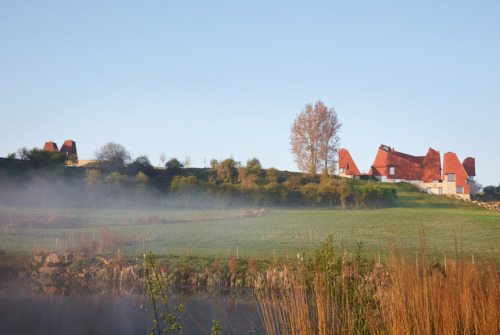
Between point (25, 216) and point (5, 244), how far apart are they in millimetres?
10431

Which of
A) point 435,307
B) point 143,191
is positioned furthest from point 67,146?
point 435,307

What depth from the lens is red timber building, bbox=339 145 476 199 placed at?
189 ft

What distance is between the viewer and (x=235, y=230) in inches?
1161

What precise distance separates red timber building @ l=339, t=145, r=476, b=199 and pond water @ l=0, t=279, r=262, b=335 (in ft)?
168

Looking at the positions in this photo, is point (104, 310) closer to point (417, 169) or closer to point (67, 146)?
point (417, 169)

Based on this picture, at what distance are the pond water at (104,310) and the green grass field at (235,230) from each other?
412 centimetres

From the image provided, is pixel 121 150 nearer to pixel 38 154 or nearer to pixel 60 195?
pixel 38 154

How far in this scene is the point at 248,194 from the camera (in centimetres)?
4634

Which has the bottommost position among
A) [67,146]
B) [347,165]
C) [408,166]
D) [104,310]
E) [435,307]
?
[104,310]

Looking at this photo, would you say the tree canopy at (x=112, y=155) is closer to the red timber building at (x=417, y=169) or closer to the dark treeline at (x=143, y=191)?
the dark treeline at (x=143, y=191)

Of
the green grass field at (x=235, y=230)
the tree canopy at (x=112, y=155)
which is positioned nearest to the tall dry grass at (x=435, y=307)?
the green grass field at (x=235, y=230)

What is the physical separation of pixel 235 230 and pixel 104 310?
1623 centimetres

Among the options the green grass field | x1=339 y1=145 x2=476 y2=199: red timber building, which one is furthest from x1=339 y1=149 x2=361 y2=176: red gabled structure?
the green grass field

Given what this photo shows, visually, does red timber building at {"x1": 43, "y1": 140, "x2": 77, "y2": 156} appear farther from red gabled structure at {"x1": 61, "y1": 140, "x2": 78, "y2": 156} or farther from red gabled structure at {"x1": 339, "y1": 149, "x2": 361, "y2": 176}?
red gabled structure at {"x1": 339, "y1": 149, "x2": 361, "y2": 176}
